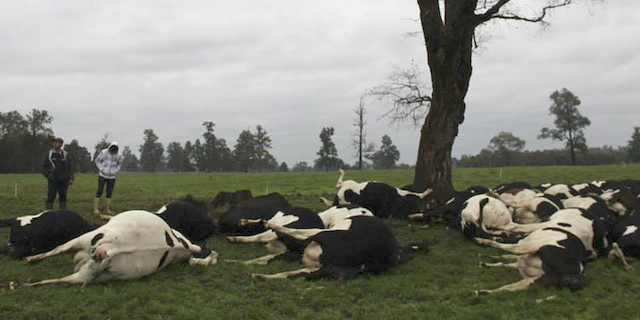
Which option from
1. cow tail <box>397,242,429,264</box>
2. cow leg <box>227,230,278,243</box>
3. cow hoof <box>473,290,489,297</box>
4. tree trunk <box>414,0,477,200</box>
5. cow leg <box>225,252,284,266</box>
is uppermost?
tree trunk <box>414,0,477,200</box>

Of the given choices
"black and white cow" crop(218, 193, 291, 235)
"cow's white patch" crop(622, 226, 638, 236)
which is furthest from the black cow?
"cow's white patch" crop(622, 226, 638, 236)

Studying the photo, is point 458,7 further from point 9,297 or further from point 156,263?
point 9,297

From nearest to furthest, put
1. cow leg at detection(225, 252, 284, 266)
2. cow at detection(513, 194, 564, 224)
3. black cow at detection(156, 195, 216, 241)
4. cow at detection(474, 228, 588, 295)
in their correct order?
cow at detection(474, 228, 588, 295)
cow leg at detection(225, 252, 284, 266)
black cow at detection(156, 195, 216, 241)
cow at detection(513, 194, 564, 224)

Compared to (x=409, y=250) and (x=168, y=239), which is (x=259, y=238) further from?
(x=409, y=250)

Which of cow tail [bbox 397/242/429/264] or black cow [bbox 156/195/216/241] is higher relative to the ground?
black cow [bbox 156/195/216/241]

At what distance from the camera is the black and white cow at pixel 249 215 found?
8742 millimetres

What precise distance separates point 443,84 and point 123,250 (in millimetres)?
9986

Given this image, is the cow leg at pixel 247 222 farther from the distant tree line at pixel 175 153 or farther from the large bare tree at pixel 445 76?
the distant tree line at pixel 175 153

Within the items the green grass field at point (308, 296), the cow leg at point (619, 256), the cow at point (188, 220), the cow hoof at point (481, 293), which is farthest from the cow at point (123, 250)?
the cow leg at point (619, 256)

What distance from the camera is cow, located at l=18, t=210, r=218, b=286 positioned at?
18.0 ft

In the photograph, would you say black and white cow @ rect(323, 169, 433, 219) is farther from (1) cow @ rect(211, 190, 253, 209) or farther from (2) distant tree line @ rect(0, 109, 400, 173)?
(2) distant tree line @ rect(0, 109, 400, 173)

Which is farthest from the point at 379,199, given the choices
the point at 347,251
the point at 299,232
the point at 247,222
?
the point at 347,251

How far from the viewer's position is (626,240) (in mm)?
7477

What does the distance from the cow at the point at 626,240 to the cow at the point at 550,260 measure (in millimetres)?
1069
